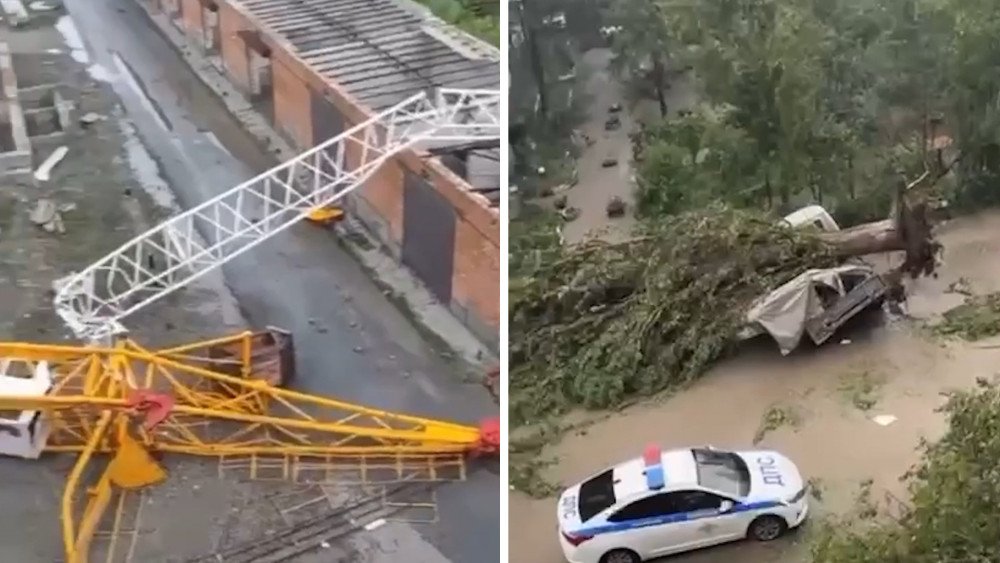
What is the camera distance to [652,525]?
76.2 inches

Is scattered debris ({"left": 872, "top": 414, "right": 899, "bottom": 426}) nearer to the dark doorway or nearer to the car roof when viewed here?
the car roof

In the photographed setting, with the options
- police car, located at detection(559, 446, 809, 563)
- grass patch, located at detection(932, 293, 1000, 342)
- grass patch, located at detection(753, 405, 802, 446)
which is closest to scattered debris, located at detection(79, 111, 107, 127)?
police car, located at detection(559, 446, 809, 563)

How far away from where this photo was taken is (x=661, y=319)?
200 cm

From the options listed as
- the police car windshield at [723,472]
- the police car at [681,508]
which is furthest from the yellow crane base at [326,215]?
the police car windshield at [723,472]

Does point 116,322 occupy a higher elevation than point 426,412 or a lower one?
higher

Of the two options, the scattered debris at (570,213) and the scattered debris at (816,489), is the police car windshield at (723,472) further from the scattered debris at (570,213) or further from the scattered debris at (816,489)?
the scattered debris at (570,213)

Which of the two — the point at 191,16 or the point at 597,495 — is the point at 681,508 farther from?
the point at 191,16

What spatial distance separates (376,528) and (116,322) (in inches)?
20.2

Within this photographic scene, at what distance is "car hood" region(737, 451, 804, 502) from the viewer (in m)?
1.93

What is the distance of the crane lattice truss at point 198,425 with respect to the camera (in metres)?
1.82

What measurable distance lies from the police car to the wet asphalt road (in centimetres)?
15

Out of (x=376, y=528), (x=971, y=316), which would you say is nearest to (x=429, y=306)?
(x=376, y=528)

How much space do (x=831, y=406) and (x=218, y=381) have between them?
988 millimetres

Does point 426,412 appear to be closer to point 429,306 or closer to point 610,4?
point 429,306
